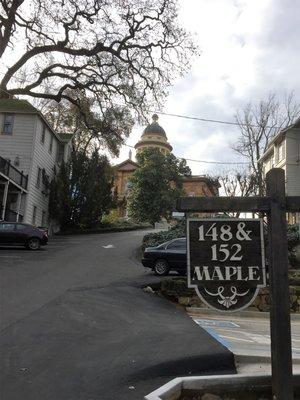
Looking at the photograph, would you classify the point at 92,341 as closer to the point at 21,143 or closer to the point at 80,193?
the point at 21,143

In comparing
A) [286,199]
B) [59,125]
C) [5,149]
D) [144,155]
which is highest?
[59,125]

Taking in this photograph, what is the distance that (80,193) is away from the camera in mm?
41469

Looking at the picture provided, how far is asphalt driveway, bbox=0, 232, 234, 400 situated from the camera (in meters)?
6.80

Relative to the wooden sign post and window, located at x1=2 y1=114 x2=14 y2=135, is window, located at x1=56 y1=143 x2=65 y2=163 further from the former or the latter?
the wooden sign post

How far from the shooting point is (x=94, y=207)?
42344 millimetres

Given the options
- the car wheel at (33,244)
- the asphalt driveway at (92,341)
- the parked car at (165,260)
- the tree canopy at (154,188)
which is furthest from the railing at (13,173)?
the tree canopy at (154,188)

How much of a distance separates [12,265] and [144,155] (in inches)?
1233

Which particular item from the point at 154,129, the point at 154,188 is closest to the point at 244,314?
the point at 154,188

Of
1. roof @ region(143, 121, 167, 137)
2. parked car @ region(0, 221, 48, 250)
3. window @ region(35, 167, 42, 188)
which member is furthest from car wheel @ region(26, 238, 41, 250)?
roof @ region(143, 121, 167, 137)

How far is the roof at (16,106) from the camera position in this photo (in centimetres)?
3575

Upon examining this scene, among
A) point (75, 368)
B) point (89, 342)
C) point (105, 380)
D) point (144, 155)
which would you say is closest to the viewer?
point (105, 380)

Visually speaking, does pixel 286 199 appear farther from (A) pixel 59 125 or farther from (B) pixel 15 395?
(A) pixel 59 125

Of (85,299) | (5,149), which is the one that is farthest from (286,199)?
(5,149)

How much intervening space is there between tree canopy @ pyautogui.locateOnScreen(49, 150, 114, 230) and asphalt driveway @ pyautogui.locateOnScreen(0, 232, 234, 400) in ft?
74.7
